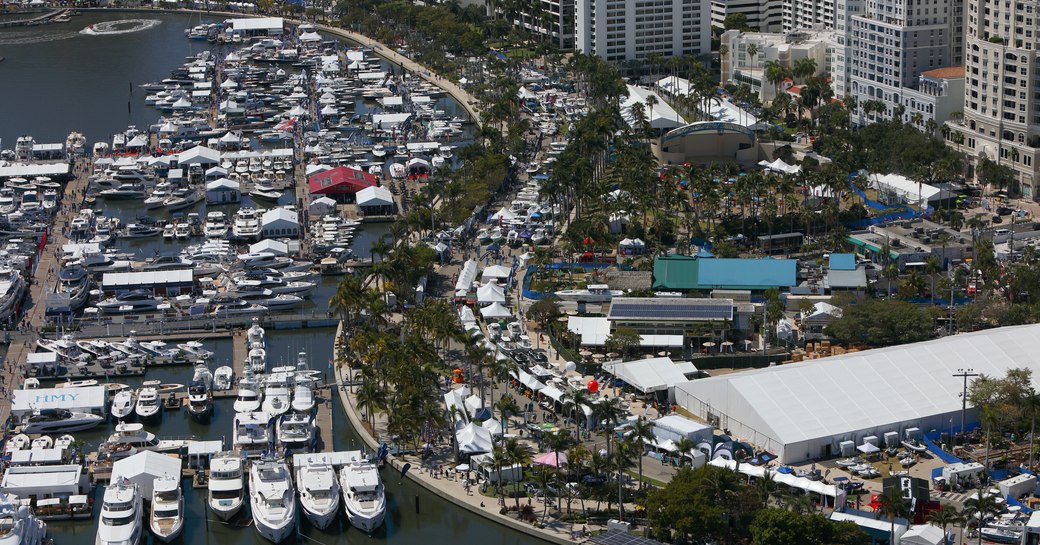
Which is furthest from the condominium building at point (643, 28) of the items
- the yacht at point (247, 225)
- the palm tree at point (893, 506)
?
the palm tree at point (893, 506)

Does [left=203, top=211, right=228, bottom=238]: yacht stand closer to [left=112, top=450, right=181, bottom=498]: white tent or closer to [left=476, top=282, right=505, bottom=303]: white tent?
[left=476, top=282, right=505, bottom=303]: white tent

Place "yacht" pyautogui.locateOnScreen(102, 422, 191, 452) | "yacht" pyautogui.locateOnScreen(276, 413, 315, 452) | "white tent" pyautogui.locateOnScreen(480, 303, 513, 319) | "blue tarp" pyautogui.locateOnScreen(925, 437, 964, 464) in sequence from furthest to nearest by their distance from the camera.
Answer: "white tent" pyautogui.locateOnScreen(480, 303, 513, 319), "yacht" pyautogui.locateOnScreen(276, 413, 315, 452), "yacht" pyautogui.locateOnScreen(102, 422, 191, 452), "blue tarp" pyautogui.locateOnScreen(925, 437, 964, 464)

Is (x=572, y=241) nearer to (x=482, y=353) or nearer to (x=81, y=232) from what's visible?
(x=482, y=353)

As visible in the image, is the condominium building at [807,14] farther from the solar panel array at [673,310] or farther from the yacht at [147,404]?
the yacht at [147,404]

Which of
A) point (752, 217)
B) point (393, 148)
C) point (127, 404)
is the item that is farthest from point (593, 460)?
point (393, 148)

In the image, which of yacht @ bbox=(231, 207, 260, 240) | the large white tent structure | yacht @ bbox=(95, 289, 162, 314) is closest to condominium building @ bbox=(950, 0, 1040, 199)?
the large white tent structure
